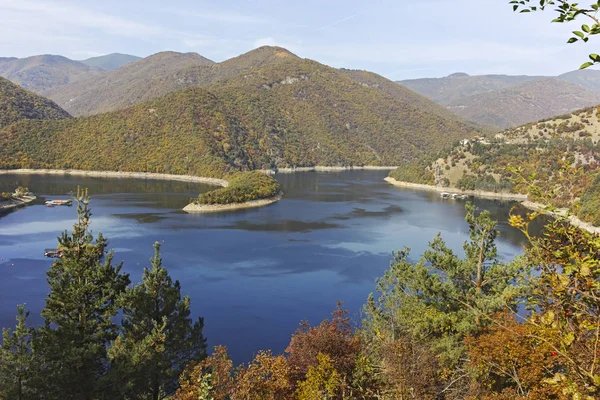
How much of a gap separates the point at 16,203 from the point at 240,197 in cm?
4951

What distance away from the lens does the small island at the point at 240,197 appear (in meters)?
102

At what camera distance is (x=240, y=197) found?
109000mm

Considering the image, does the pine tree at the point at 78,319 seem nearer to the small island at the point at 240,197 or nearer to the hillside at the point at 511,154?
the small island at the point at 240,197

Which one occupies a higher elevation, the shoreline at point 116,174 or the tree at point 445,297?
the shoreline at point 116,174

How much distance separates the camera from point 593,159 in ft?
436

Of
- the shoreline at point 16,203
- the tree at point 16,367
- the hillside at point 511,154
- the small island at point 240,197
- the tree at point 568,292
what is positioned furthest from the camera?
the hillside at point 511,154

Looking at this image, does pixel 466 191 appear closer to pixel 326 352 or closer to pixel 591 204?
pixel 591 204

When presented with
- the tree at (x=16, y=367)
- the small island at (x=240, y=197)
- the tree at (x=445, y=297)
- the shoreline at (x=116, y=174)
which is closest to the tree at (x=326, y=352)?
the tree at (x=445, y=297)

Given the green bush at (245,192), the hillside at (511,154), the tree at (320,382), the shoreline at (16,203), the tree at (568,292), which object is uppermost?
the hillside at (511,154)

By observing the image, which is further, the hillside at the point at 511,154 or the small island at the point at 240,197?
the hillside at the point at 511,154

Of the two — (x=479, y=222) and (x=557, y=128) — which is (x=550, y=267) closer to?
(x=479, y=222)

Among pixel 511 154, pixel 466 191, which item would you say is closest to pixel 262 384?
pixel 466 191

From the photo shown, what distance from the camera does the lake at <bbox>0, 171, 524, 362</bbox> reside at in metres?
44.2

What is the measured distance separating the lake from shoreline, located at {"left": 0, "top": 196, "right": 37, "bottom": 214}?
3.62 metres
